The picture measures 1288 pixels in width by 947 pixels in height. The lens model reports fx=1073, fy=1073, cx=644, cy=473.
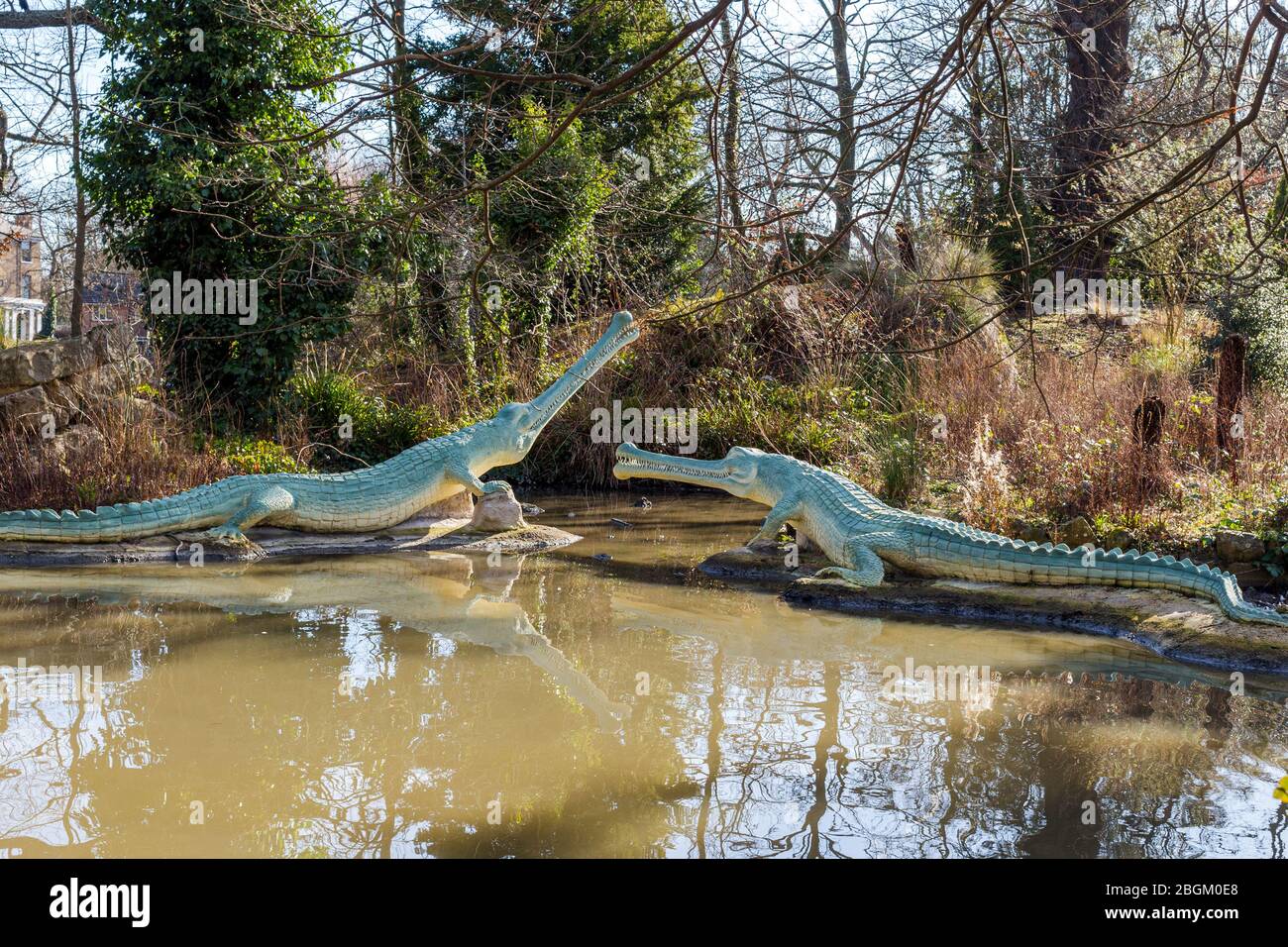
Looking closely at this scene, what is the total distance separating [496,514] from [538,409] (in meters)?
1.19

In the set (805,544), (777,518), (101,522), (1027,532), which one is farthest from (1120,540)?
(101,522)

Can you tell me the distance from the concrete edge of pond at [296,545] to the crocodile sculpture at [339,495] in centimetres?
7

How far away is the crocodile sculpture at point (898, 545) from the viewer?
5828 millimetres

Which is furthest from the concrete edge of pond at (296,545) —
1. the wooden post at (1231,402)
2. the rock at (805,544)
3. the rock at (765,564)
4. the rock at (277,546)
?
the wooden post at (1231,402)

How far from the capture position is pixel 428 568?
7.76 metres

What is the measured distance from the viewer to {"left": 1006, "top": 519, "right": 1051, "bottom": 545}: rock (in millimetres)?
7480

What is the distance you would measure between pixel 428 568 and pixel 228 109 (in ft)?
19.4

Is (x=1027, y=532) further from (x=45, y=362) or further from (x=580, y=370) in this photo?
(x=45, y=362)

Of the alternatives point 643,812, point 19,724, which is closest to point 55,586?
point 19,724

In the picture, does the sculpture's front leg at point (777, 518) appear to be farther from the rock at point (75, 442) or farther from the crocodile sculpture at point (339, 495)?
the rock at point (75, 442)

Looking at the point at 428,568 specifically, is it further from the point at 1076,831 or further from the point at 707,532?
the point at 1076,831

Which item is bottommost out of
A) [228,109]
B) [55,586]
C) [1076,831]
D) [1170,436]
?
[1076,831]

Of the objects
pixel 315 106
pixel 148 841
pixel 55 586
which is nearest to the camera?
pixel 148 841

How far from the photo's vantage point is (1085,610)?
588 cm
